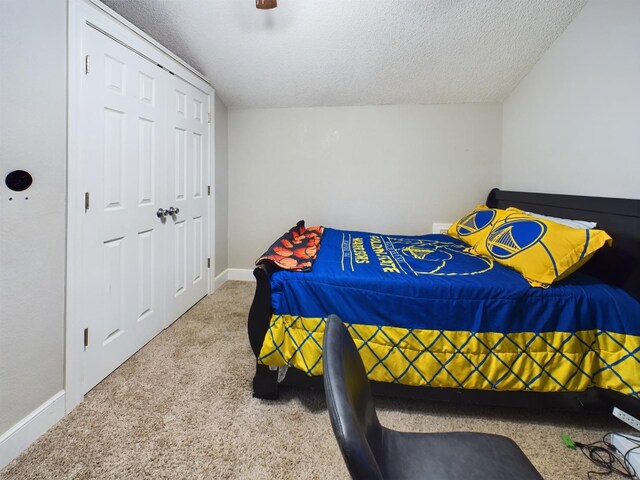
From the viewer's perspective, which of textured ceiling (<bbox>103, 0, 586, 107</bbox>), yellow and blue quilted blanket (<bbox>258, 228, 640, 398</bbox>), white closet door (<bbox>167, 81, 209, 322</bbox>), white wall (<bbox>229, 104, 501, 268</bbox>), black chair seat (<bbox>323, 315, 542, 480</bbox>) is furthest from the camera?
white wall (<bbox>229, 104, 501, 268</bbox>)

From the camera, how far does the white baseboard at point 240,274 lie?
3.68 meters

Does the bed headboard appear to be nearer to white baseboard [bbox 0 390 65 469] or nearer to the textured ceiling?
the textured ceiling

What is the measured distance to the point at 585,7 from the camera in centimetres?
199

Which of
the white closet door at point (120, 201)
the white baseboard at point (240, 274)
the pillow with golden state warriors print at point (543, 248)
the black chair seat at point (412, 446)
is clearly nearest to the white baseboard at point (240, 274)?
the white baseboard at point (240, 274)

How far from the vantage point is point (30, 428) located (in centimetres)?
133

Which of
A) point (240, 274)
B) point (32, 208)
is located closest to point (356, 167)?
point (240, 274)

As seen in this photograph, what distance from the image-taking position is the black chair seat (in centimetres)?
67

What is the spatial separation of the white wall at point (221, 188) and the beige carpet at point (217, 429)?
160 cm

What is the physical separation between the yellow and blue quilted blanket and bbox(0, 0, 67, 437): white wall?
1.01m

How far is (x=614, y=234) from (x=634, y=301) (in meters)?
0.38

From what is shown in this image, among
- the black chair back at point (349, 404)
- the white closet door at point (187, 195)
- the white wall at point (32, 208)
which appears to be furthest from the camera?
A: the white closet door at point (187, 195)

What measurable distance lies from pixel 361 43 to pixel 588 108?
5.42ft

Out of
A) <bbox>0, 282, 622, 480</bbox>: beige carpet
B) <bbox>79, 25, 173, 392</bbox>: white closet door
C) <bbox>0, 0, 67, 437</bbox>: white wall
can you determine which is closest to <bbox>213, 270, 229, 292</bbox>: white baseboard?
<bbox>79, 25, 173, 392</bbox>: white closet door

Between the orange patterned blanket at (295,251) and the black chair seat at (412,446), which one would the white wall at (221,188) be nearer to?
the orange patterned blanket at (295,251)
